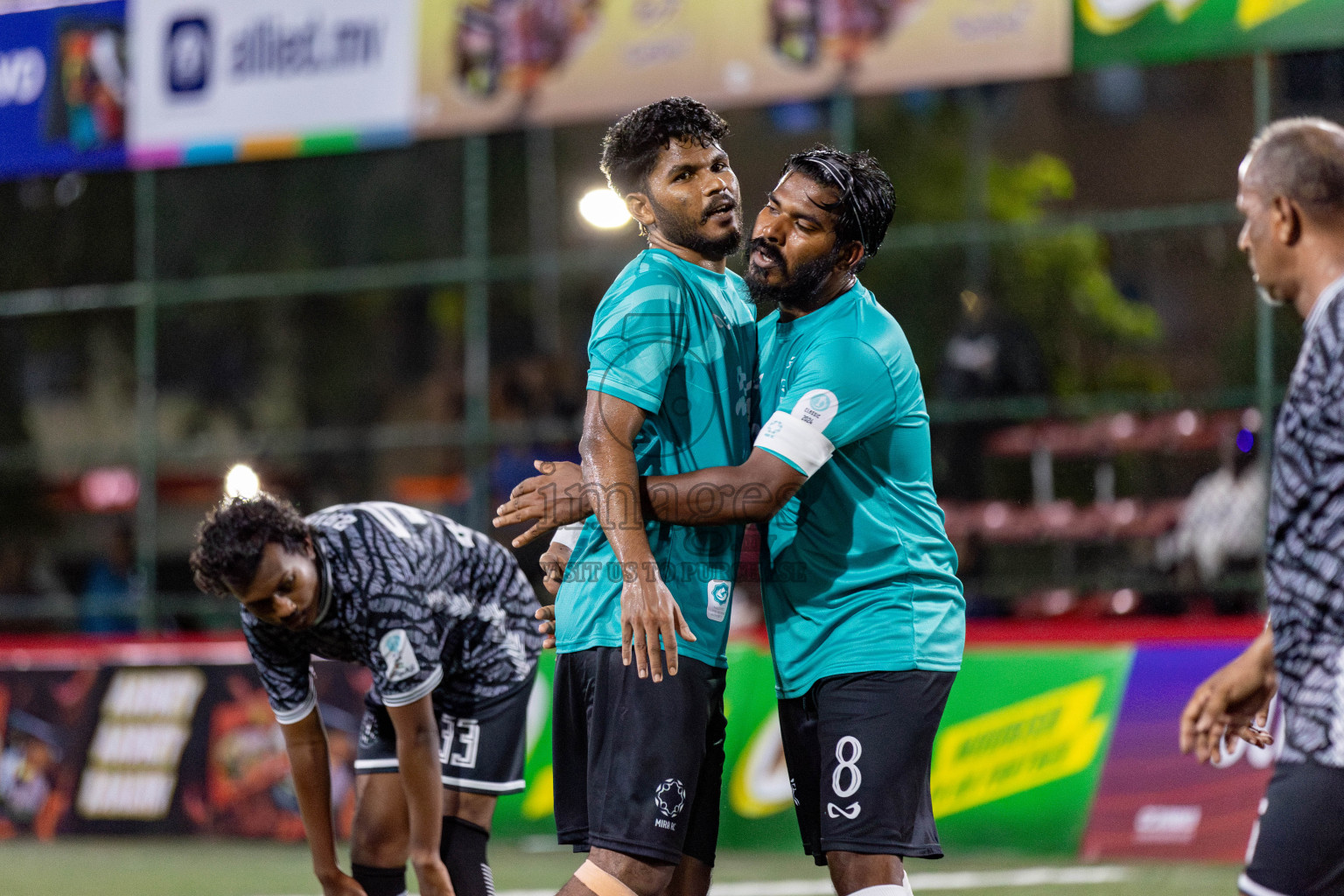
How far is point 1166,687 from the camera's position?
919 cm

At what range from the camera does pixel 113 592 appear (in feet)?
49.0

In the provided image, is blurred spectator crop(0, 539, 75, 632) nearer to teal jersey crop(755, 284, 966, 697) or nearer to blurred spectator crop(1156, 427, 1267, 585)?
blurred spectator crop(1156, 427, 1267, 585)

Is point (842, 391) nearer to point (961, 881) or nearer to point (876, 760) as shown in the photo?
point (876, 760)

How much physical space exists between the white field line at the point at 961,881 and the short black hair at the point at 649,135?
467 cm

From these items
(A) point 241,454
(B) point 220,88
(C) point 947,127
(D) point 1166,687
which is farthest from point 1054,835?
(C) point 947,127

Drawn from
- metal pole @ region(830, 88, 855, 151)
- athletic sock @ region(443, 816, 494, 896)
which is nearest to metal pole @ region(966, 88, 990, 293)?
metal pole @ region(830, 88, 855, 151)

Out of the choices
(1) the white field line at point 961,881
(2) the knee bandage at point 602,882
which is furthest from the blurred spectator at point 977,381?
(2) the knee bandage at point 602,882

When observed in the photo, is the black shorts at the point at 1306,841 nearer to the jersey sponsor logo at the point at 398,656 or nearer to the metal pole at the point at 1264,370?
the jersey sponsor logo at the point at 398,656

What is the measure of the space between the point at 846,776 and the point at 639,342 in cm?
123

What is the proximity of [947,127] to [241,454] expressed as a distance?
10291 mm

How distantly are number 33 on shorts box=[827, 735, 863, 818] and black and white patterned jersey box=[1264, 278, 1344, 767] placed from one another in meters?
1.14

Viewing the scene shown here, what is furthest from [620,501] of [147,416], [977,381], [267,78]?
[147,416]

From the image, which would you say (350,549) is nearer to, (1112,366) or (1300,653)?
(1300,653)

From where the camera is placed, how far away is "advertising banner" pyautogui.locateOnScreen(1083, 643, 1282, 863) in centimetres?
885
